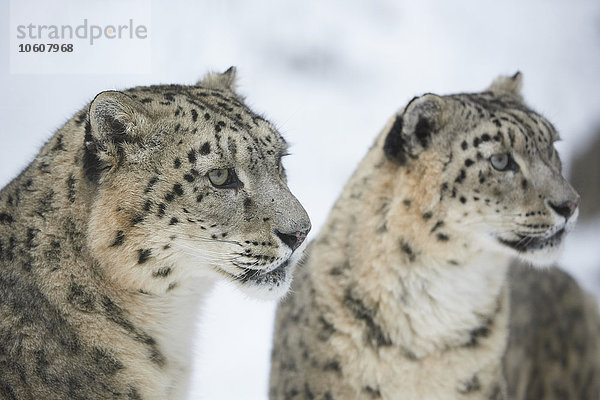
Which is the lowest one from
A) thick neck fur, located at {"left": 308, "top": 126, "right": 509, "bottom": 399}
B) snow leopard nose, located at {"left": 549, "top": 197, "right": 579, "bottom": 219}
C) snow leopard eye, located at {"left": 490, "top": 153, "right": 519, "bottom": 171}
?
thick neck fur, located at {"left": 308, "top": 126, "right": 509, "bottom": 399}

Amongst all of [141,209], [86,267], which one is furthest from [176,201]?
[86,267]

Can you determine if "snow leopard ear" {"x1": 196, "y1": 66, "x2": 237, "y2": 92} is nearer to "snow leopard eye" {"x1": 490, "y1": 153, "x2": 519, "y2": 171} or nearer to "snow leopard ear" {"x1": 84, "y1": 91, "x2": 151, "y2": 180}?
"snow leopard ear" {"x1": 84, "y1": 91, "x2": 151, "y2": 180}

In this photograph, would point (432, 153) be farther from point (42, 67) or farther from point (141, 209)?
point (42, 67)

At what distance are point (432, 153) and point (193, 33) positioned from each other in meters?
2.20

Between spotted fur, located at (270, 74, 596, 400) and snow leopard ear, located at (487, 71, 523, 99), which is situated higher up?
snow leopard ear, located at (487, 71, 523, 99)

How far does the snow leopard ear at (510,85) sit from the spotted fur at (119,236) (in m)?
1.99

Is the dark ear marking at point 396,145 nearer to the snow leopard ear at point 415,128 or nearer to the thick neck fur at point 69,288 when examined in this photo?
the snow leopard ear at point 415,128

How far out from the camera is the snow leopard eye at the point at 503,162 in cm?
423

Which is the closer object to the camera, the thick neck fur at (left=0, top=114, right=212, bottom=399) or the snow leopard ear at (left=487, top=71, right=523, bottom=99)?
the thick neck fur at (left=0, top=114, right=212, bottom=399)

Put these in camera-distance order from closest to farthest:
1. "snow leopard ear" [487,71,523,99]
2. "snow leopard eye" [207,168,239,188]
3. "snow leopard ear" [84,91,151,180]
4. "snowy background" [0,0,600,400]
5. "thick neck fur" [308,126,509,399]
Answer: "snow leopard ear" [84,91,151,180] < "snow leopard eye" [207,168,239,188] < "thick neck fur" [308,126,509,399] < "snow leopard ear" [487,71,523,99] < "snowy background" [0,0,600,400]

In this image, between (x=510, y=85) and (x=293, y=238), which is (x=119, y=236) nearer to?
(x=293, y=238)

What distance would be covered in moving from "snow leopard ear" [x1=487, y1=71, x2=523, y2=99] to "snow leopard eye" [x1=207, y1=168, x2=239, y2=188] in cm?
213

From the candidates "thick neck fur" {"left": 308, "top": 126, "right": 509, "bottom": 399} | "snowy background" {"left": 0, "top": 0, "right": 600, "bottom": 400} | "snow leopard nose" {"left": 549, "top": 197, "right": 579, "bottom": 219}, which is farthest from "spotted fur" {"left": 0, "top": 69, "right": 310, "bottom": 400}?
"snowy background" {"left": 0, "top": 0, "right": 600, "bottom": 400}

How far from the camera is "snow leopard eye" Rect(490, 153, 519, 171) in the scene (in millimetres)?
4230
